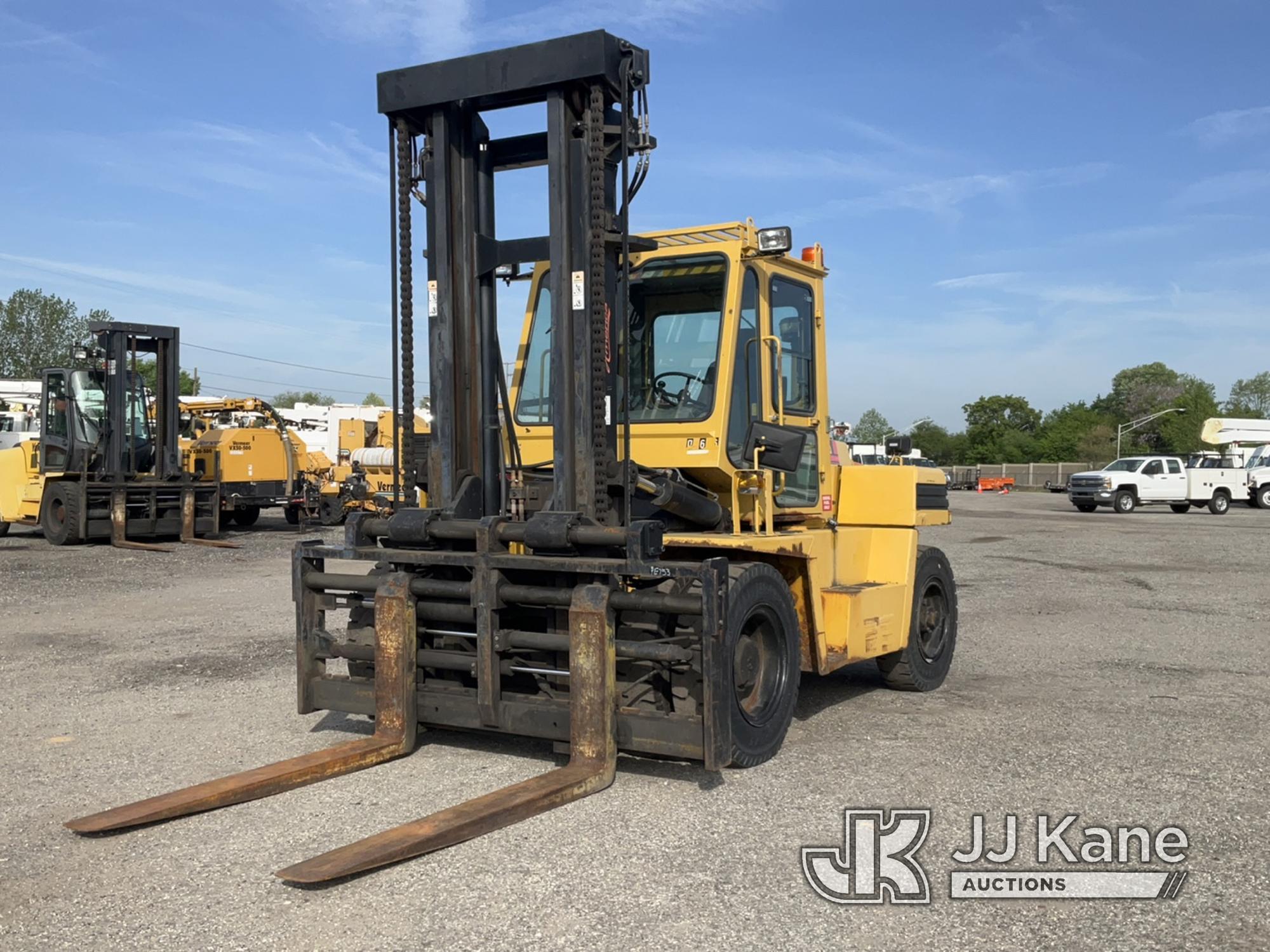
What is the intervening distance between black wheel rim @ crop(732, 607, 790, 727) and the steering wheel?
49.9 inches

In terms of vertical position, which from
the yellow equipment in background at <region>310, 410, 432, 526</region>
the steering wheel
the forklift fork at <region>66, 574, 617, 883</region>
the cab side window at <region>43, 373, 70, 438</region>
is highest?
the cab side window at <region>43, 373, 70, 438</region>

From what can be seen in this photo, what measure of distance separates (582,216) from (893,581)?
332 cm

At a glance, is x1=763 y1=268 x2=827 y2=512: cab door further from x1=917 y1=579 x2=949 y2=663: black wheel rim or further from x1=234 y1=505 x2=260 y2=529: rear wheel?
x1=234 y1=505 x2=260 y2=529: rear wheel

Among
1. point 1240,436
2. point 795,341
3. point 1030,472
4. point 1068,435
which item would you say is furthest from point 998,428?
point 795,341

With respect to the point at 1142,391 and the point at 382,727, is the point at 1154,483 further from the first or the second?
the point at 1142,391

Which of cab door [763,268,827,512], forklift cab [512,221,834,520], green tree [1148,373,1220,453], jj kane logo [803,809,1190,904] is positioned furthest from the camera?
green tree [1148,373,1220,453]

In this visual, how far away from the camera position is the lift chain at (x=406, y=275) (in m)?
6.34

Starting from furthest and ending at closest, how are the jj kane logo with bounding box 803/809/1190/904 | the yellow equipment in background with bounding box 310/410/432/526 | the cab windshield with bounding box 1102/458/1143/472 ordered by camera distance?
the cab windshield with bounding box 1102/458/1143/472 → the yellow equipment in background with bounding box 310/410/432/526 → the jj kane logo with bounding box 803/809/1190/904

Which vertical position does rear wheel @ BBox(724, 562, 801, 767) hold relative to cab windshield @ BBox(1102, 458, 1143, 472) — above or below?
below

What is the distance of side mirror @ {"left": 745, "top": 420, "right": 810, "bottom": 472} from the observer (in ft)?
20.4

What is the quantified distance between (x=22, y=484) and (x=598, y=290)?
1901cm

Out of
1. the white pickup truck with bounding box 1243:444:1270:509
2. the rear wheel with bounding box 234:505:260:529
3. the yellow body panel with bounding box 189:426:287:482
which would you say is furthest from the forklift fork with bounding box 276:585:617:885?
the white pickup truck with bounding box 1243:444:1270:509

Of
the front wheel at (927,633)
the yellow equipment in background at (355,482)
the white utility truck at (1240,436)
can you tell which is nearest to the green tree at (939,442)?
the white utility truck at (1240,436)

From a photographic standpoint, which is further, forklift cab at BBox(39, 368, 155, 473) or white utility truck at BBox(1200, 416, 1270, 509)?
white utility truck at BBox(1200, 416, 1270, 509)
